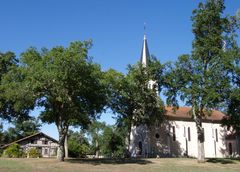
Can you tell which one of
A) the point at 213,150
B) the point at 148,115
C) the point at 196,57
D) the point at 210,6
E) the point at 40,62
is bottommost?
the point at 213,150

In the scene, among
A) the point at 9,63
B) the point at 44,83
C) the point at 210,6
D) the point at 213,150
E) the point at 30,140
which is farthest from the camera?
the point at 30,140

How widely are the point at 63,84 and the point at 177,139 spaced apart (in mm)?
38905

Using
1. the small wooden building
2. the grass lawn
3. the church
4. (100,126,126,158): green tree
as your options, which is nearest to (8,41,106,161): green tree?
the grass lawn

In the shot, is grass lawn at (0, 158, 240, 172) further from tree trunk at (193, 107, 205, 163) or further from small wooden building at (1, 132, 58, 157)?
small wooden building at (1, 132, 58, 157)

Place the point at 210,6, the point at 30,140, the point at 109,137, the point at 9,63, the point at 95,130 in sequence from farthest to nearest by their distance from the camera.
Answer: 1. the point at 95,130
2. the point at 109,137
3. the point at 30,140
4. the point at 9,63
5. the point at 210,6

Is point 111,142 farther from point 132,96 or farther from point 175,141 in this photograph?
point 132,96

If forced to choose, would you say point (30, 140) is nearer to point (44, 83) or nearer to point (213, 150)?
→ point (213, 150)

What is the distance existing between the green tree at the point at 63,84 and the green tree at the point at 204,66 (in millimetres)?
10338

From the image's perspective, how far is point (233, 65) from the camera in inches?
1550

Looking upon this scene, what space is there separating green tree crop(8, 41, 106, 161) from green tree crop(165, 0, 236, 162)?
10.3 metres

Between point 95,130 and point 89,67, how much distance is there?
6071 centimetres

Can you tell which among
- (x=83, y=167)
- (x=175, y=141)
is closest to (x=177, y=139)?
(x=175, y=141)

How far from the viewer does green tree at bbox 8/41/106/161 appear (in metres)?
31.8

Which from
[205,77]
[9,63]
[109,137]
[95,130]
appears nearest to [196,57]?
[205,77]
